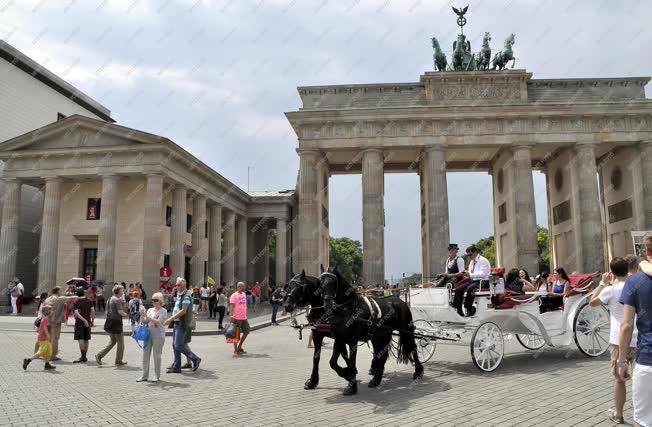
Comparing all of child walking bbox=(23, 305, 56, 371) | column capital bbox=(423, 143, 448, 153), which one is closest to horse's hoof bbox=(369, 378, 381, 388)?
child walking bbox=(23, 305, 56, 371)

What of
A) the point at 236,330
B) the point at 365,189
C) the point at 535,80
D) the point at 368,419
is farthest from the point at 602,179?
the point at 368,419

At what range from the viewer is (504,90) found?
37.5m

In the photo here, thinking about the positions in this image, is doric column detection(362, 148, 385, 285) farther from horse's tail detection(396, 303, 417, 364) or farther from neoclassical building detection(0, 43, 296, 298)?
horse's tail detection(396, 303, 417, 364)

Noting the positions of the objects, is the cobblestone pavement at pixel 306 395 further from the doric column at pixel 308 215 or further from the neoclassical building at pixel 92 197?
the doric column at pixel 308 215

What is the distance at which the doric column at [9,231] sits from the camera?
111 ft

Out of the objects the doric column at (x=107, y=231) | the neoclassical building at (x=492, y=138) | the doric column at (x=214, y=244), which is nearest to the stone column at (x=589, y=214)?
the neoclassical building at (x=492, y=138)

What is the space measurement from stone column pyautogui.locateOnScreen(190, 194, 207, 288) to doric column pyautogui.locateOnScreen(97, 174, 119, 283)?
699 cm

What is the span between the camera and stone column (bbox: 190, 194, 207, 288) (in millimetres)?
38688

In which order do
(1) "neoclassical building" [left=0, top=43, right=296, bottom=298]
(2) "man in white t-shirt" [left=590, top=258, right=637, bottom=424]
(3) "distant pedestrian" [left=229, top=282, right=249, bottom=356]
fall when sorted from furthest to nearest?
1. (1) "neoclassical building" [left=0, top=43, right=296, bottom=298]
2. (3) "distant pedestrian" [left=229, top=282, right=249, bottom=356]
3. (2) "man in white t-shirt" [left=590, top=258, right=637, bottom=424]

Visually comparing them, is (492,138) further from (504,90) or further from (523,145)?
(504,90)

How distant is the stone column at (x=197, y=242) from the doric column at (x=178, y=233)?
318cm

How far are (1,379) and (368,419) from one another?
788 cm

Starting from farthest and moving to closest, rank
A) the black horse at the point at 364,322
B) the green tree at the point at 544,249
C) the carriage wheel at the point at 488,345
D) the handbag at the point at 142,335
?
the green tree at the point at 544,249
the handbag at the point at 142,335
the carriage wheel at the point at 488,345
the black horse at the point at 364,322

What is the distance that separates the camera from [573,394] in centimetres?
753
